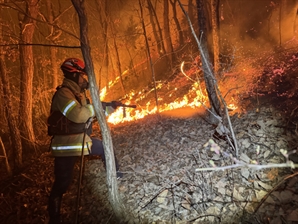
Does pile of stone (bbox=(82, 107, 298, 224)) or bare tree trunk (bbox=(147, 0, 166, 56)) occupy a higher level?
bare tree trunk (bbox=(147, 0, 166, 56))

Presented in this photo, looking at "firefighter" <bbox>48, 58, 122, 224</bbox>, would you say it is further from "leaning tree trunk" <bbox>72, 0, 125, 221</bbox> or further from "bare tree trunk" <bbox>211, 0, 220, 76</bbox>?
"bare tree trunk" <bbox>211, 0, 220, 76</bbox>

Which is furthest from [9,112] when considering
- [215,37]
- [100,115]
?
[215,37]

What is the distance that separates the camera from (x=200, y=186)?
4.01 metres

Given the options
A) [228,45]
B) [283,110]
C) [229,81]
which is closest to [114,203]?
[283,110]

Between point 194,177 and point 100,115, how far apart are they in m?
2.23

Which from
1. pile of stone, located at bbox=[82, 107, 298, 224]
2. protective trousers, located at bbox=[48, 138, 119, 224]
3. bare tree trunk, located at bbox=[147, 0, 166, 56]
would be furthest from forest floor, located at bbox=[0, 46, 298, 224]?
bare tree trunk, located at bbox=[147, 0, 166, 56]

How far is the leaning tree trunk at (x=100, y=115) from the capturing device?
335cm

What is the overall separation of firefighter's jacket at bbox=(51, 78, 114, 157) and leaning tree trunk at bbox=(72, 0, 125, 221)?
520mm

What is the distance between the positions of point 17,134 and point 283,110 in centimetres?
865

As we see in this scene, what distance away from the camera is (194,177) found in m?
4.25

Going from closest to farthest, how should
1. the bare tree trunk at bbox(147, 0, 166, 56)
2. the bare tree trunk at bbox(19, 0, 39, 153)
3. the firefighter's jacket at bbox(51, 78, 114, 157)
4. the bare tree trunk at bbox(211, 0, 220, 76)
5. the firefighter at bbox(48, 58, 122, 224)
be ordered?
the firefighter's jacket at bbox(51, 78, 114, 157) → the firefighter at bbox(48, 58, 122, 224) → the bare tree trunk at bbox(211, 0, 220, 76) → the bare tree trunk at bbox(19, 0, 39, 153) → the bare tree trunk at bbox(147, 0, 166, 56)

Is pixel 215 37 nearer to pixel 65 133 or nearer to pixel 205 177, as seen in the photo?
pixel 205 177

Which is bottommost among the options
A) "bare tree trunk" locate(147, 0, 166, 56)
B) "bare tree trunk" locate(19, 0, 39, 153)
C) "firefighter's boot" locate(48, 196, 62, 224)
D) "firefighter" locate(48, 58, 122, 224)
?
"firefighter's boot" locate(48, 196, 62, 224)

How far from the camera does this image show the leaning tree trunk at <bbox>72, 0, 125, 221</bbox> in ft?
11.0
